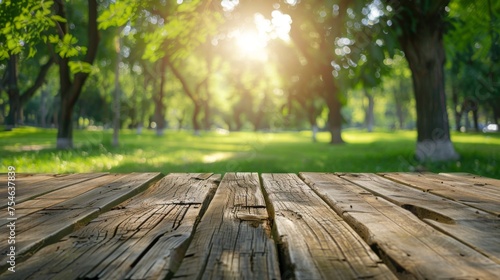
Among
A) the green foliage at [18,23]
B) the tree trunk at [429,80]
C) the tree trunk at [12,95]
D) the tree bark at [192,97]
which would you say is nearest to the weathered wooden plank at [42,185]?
the green foliage at [18,23]

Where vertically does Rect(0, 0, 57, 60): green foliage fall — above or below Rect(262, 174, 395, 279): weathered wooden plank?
above

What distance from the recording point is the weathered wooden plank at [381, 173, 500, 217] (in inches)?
94.2

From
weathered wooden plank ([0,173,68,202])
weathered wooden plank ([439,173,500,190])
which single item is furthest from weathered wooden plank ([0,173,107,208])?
weathered wooden plank ([439,173,500,190])

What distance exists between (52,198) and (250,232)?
148cm

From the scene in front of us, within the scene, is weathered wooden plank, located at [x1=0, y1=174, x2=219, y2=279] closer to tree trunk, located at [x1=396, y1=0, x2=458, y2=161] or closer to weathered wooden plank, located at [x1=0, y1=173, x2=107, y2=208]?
weathered wooden plank, located at [x1=0, y1=173, x2=107, y2=208]

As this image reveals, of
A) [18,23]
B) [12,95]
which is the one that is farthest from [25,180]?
[12,95]

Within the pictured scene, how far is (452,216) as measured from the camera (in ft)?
6.68

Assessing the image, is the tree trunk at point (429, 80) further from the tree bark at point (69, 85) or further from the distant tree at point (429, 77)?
the tree bark at point (69, 85)

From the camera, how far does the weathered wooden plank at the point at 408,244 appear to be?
1.31 meters

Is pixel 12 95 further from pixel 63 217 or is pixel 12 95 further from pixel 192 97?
pixel 192 97

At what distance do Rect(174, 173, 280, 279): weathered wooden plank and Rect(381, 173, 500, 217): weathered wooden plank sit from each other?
1.23m

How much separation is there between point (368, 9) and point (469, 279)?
8.34 m

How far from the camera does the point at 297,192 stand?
107 inches

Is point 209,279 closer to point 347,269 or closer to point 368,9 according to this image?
→ point 347,269
